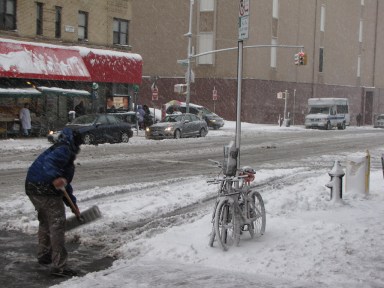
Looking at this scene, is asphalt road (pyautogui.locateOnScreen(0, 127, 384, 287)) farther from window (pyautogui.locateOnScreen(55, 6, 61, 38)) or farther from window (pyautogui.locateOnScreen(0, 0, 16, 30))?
Result: window (pyautogui.locateOnScreen(55, 6, 61, 38))

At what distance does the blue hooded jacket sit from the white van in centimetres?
4319

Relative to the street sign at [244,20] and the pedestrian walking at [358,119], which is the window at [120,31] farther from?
the pedestrian walking at [358,119]

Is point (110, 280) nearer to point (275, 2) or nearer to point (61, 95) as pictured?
point (61, 95)

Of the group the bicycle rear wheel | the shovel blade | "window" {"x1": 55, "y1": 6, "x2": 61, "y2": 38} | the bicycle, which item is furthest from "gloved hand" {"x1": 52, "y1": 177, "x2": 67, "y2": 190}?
"window" {"x1": 55, "y1": 6, "x2": 61, "y2": 38}

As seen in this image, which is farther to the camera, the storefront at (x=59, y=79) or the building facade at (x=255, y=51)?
the building facade at (x=255, y=51)

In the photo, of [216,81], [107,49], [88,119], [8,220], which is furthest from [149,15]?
[8,220]

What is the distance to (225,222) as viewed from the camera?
698 cm

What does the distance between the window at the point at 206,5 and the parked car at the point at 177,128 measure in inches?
891

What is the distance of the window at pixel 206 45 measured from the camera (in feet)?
171

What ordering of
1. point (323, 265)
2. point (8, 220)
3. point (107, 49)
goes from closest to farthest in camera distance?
1. point (323, 265)
2. point (8, 220)
3. point (107, 49)

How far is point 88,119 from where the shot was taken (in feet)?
84.0

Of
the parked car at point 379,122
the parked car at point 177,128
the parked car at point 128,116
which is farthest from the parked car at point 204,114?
the parked car at point 379,122

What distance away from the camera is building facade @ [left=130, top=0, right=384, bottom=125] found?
5131 centimetres

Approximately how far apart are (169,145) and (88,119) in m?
3.79
